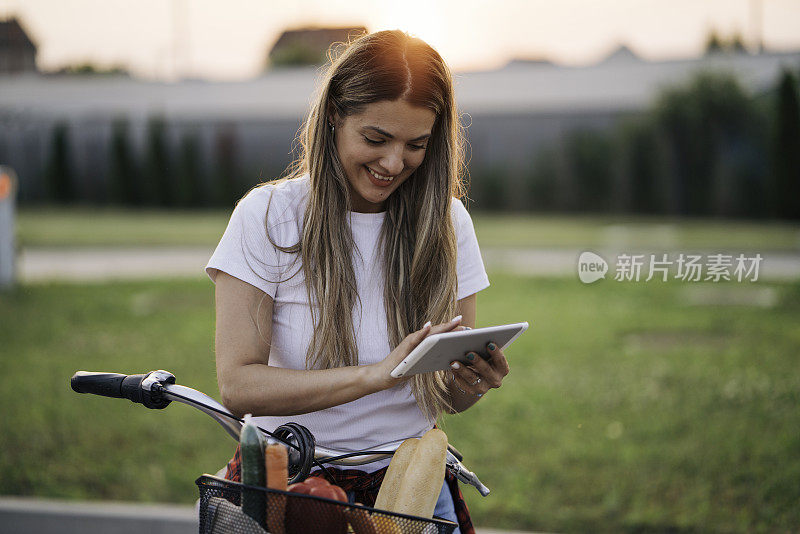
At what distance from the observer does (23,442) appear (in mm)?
5164

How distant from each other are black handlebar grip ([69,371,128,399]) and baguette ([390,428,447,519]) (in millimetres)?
640

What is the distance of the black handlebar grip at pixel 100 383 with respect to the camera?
178 cm

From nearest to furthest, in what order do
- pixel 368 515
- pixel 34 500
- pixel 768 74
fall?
pixel 368 515
pixel 34 500
pixel 768 74

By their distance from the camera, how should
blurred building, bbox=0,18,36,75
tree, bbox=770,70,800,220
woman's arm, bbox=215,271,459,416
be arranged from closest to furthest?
woman's arm, bbox=215,271,459,416 < tree, bbox=770,70,800,220 < blurred building, bbox=0,18,36,75

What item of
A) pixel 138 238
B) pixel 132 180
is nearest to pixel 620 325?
pixel 132 180

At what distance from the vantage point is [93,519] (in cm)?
389

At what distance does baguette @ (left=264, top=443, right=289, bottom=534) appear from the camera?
1373 mm

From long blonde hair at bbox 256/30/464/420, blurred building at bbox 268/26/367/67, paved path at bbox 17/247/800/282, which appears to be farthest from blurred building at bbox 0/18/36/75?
long blonde hair at bbox 256/30/464/420

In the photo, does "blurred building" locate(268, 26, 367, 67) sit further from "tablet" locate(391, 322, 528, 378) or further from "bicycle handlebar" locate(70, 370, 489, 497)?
"tablet" locate(391, 322, 528, 378)

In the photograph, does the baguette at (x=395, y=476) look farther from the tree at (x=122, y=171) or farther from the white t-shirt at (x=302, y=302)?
the tree at (x=122, y=171)

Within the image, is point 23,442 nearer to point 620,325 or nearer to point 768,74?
point 620,325

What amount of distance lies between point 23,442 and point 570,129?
11.1 metres

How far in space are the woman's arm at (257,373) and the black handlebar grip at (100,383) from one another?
0.22 meters

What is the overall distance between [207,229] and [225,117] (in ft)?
7.76
